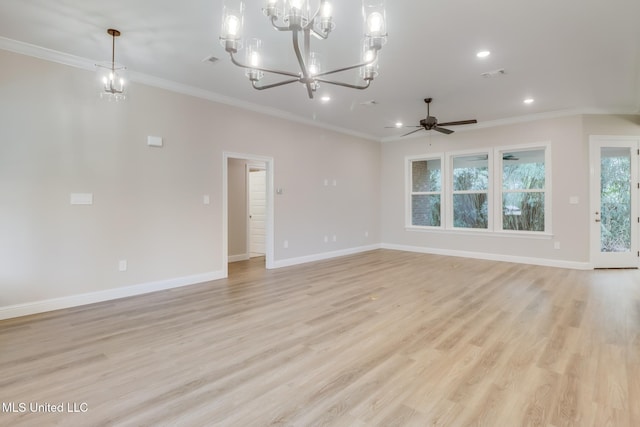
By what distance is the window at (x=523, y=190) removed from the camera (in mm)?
6273

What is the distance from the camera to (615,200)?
5793mm

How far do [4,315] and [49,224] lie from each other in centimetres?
102

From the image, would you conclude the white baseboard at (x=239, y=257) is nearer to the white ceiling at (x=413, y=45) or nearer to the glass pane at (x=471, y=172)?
the white ceiling at (x=413, y=45)

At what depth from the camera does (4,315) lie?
3355 mm

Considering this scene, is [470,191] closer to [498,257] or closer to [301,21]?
[498,257]

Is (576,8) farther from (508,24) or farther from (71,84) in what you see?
(71,84)

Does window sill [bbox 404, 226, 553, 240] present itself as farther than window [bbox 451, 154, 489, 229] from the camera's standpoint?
No

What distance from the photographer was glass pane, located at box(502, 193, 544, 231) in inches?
247

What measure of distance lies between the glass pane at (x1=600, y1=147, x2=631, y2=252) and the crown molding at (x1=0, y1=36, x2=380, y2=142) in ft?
17.8

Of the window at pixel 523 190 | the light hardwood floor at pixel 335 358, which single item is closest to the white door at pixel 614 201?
the window at pixel 523 190

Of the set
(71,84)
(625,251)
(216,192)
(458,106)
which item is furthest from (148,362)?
(625,251)

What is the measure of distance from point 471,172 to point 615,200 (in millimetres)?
2498

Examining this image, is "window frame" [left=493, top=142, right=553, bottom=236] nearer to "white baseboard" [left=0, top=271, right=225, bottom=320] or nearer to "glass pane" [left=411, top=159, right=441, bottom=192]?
"glass pane" [left=411, top=159, right=441, bottom=192]

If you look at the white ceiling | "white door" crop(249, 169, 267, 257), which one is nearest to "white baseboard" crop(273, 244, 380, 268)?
"white door" crop(249, 169, 267, 257)
